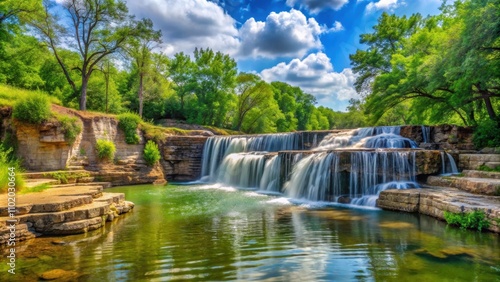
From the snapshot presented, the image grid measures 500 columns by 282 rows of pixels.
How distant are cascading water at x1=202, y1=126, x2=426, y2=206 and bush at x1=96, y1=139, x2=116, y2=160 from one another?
6.57 metres

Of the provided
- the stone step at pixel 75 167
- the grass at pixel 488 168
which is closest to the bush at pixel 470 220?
the grass at pixel 488 168

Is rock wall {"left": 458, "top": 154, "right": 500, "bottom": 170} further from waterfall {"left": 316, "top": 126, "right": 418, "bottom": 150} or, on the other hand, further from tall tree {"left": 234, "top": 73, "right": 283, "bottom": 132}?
tall tree {"left": 234, "top": 73, "right": 283, "bottom": 132}

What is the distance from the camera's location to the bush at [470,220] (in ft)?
21.2

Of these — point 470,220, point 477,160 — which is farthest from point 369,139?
point 470,220

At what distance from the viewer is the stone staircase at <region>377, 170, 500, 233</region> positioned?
22.5 ft

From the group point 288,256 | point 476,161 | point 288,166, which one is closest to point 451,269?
point 288,256

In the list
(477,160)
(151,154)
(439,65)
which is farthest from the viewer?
(151,154)

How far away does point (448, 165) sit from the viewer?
10.7m

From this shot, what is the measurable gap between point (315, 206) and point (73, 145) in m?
13.5

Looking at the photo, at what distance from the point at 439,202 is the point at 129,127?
675 inches

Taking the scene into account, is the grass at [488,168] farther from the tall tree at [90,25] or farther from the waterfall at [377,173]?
the tall tree at [90,25]

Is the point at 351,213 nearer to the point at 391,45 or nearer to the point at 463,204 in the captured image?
the point at 463,204

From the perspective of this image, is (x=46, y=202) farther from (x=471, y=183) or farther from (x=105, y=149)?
(x=471, y=183)

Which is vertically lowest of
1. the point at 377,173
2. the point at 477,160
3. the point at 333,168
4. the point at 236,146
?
the point at 377,173
